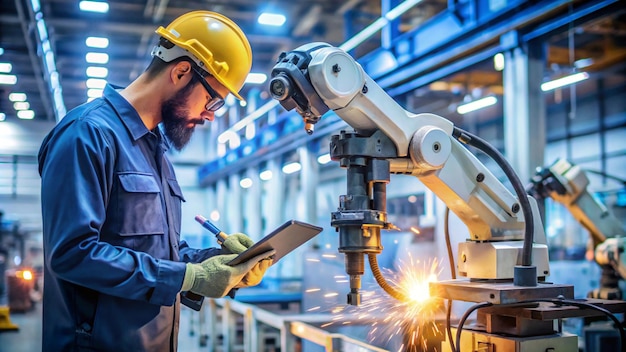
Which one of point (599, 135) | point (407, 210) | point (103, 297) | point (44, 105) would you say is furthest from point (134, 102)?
point (599, 135)

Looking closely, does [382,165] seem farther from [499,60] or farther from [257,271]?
[499,60]

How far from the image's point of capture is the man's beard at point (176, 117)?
6.53 ft

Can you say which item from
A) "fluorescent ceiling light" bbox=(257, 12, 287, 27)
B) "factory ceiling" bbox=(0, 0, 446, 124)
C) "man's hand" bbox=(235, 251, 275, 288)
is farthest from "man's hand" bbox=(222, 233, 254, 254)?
"fluorescent ceiling light" bbox=(257, 12, 287, 27)

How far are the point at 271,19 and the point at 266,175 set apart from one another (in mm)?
5243

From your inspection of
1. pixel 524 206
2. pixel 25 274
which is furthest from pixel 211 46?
pixel 25 274

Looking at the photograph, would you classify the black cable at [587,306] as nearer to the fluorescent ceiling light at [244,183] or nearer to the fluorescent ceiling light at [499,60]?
the fluorescent ceiling light at [499,60]

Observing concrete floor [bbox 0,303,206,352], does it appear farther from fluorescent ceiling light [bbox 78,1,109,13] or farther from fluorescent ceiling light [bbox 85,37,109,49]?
fluorescent ceiling light [bbox 78,1,109,13]

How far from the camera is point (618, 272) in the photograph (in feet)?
14.2

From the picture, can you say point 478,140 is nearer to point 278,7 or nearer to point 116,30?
point 116,30

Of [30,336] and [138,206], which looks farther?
[30,336]

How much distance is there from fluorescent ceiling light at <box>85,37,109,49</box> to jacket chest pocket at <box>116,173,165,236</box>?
3.34 meters

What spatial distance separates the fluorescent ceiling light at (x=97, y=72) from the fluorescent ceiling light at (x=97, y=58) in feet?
0.16

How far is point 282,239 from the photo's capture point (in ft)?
6.09

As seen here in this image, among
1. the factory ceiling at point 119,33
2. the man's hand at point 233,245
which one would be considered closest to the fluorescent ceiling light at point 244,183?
the factory ceiling at point 119,33
